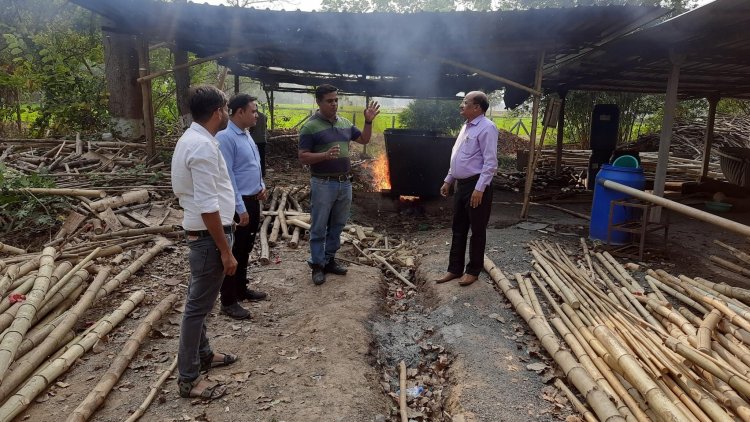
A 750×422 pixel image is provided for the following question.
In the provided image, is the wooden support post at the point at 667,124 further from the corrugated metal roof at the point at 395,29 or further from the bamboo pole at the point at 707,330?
the bamboo pole at the point at 707,330

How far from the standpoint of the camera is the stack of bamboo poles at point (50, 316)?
3.06 meters

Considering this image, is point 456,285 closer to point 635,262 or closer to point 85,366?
point 635,262

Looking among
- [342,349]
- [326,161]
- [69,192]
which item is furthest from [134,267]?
[342,349]

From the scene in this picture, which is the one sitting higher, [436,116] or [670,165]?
[436,116]

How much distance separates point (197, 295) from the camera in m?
2.93

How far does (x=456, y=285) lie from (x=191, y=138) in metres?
3.48

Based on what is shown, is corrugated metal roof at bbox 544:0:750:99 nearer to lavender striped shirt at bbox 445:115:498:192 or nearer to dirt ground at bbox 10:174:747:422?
dirt ground at bbox 10:174:747:422

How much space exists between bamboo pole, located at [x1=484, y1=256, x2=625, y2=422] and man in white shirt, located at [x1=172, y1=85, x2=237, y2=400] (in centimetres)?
249

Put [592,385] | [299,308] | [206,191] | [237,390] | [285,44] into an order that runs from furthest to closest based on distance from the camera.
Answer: [285,44] < [299,308] < [237,390] < [592,385] < [206,191]

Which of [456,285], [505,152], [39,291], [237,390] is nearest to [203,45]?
[39,291]

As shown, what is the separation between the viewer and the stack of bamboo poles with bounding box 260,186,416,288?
626 centimetres

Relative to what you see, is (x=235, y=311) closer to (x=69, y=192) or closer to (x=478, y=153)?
(x=478, y=153)

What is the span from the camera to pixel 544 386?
130 inches

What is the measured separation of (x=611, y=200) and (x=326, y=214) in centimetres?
405
